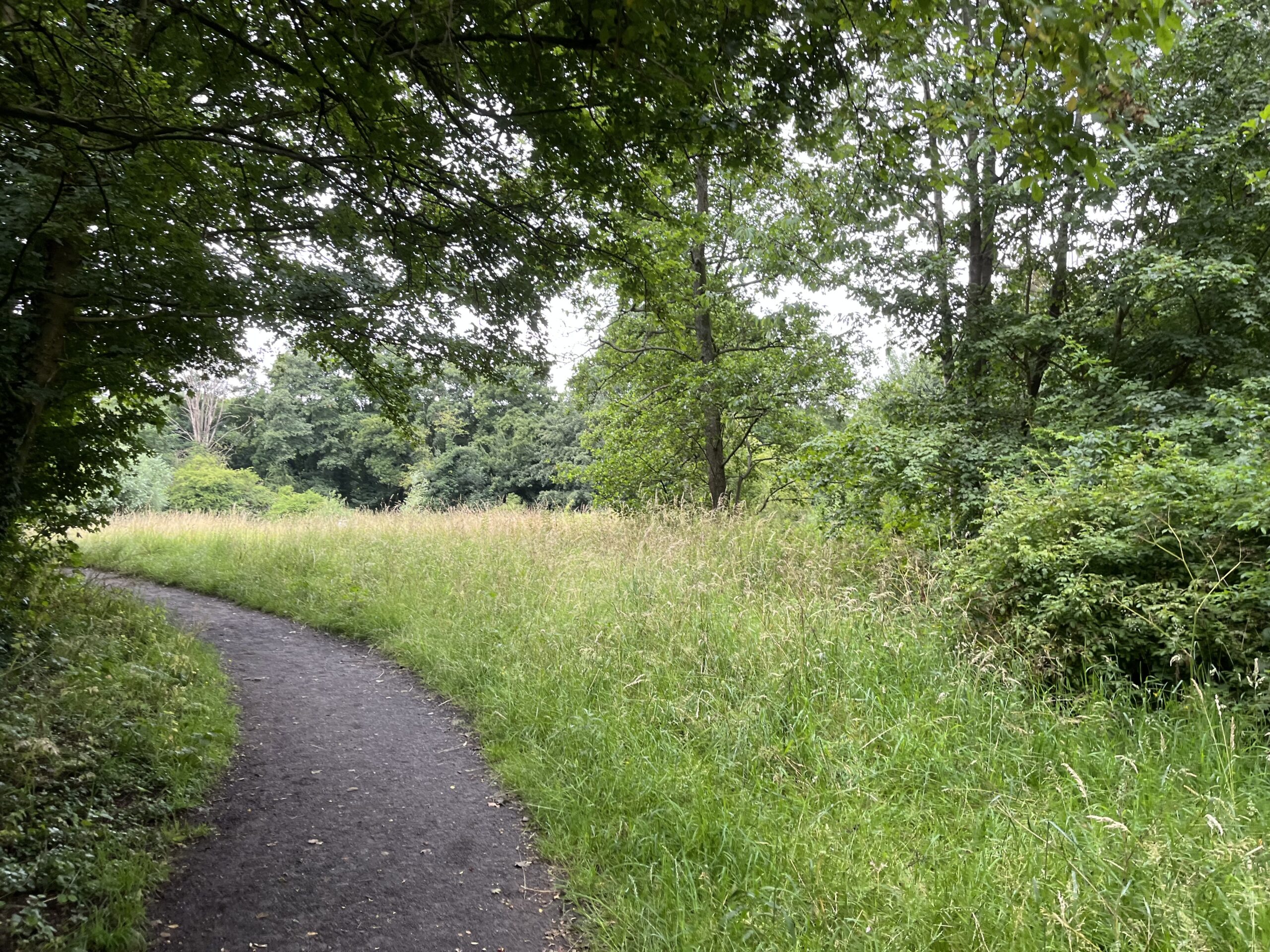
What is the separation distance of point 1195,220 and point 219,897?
979cm

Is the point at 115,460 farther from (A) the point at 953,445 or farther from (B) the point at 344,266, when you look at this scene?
(A) the point at 953,445

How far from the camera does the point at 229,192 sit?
14.2ft

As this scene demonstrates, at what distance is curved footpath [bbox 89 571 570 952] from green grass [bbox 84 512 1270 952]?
283 mm

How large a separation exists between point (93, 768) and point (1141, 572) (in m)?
6.25

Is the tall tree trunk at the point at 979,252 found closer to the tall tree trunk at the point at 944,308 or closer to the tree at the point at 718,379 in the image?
the tall tree trunk at the point at 944,308

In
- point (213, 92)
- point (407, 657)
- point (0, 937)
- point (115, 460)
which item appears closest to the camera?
point (0, 937)

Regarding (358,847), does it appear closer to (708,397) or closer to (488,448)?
(708,397)

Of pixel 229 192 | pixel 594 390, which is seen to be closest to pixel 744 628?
pixel 229 192

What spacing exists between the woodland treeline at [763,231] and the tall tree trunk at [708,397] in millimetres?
1761

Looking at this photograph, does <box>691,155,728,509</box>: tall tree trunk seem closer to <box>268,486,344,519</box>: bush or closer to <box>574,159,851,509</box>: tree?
<box>574,159,851,509</box>: tree

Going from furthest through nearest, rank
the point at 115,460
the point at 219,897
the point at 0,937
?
the point at 115,460 → the point at 219,897 → the point at 0,937

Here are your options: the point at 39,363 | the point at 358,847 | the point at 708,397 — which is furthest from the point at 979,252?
the point at 39,363

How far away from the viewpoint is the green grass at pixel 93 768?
8.84 ft

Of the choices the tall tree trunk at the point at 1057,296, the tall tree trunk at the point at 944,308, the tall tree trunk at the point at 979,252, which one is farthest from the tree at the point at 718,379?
the tall tree trunk at the point at 1057,296
